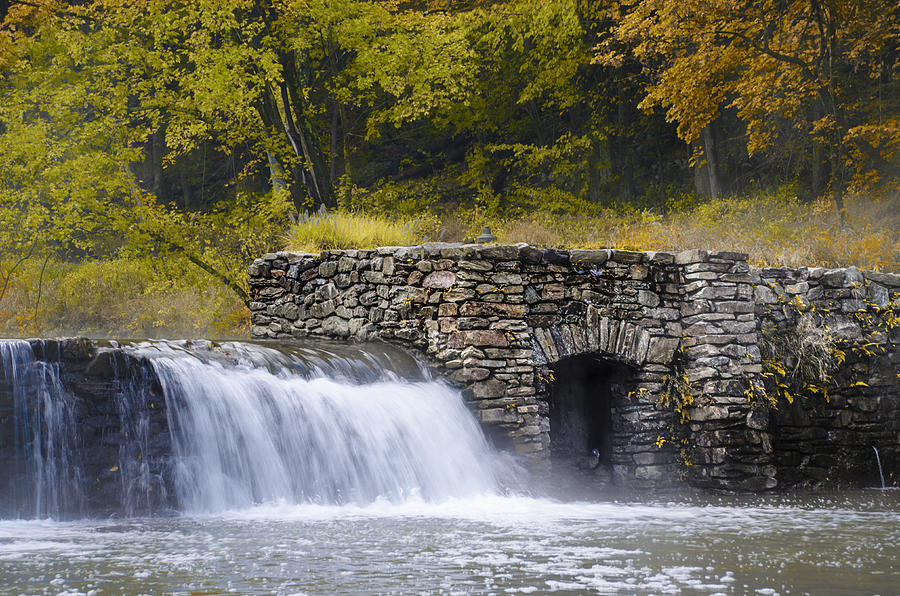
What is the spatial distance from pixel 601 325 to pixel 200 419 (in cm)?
426

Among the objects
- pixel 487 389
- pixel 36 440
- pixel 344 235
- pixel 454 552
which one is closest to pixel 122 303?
pixel 344 235

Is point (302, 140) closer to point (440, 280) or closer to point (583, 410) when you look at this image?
point (440, 280)

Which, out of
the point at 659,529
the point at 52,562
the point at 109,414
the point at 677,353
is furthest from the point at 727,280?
the point at 52,562

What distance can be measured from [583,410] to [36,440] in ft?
19.6

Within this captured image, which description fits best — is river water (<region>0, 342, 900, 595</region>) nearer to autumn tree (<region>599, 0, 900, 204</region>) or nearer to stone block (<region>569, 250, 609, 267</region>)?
stone block (<region>569, 250, 609, 267</region>)

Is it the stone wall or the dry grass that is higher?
the dry grass

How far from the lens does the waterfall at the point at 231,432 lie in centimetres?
616

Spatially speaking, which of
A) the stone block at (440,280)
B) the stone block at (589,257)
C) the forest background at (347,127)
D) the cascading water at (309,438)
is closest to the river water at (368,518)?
the cascading water at (309,438)

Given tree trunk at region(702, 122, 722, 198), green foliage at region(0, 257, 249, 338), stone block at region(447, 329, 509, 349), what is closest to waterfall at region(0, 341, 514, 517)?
stone block at region(447, 329, 509, 349)

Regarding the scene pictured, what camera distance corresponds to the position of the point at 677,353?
29.9 ft

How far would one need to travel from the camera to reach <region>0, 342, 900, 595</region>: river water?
4.30 meters

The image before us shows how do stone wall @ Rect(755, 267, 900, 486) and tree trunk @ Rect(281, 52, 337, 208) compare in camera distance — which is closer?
stone wall @ Rect(755, 267, 900, 486)

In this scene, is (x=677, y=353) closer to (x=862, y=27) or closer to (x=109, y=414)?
(x=109, y=414)

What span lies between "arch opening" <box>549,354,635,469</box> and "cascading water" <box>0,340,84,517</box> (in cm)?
517
